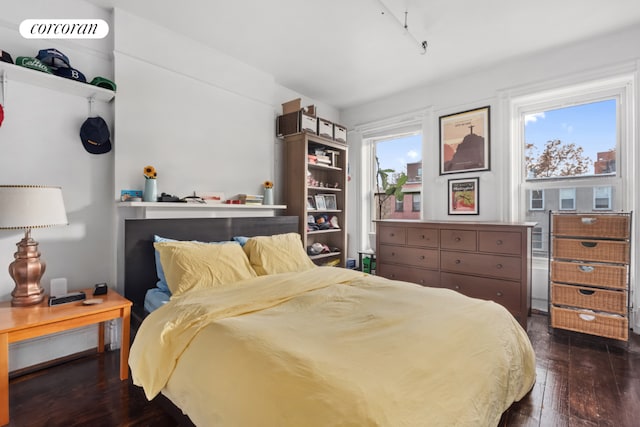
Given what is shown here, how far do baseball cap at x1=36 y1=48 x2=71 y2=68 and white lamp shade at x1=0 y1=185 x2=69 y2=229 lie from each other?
90 cm

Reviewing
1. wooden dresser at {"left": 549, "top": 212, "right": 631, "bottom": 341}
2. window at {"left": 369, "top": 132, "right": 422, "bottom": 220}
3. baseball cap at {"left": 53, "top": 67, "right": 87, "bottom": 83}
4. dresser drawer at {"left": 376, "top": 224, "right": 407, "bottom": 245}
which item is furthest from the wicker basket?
baseball cap at {"left": 53, "top": 67, "right": 87, "bottom": 83}

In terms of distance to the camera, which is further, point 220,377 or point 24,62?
point 24,62

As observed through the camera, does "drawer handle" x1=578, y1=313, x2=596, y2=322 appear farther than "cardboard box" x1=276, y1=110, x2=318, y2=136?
No

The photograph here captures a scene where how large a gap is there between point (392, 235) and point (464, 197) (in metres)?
0.94

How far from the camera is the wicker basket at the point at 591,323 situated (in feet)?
7.91

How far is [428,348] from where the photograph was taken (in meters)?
1.23

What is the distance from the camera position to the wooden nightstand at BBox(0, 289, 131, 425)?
1.56 m

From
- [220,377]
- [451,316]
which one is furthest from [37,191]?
[451,316]

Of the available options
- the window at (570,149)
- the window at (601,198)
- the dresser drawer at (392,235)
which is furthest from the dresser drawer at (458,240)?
the window at (601,198)

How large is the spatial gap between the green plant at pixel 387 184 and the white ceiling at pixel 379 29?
1260 mm

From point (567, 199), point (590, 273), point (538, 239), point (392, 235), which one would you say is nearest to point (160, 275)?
point (392, 235)

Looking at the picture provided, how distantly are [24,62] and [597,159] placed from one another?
4.66m

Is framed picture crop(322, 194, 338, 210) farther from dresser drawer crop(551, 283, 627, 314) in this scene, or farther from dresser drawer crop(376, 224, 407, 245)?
dresser drawer crop(551, 283, 627, 314)

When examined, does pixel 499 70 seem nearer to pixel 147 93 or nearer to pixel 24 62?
pixel 147 93
